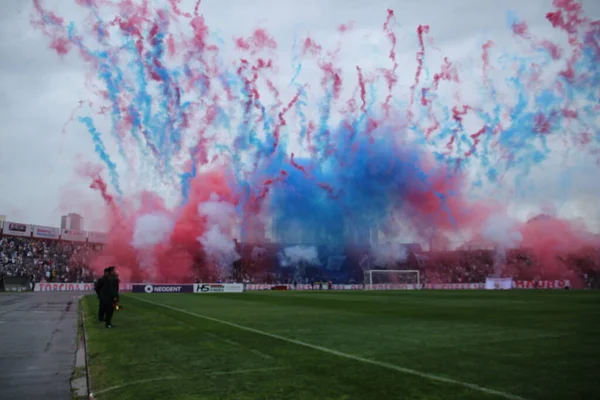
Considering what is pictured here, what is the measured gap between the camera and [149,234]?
196 feet

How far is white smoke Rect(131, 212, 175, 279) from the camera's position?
195 feet

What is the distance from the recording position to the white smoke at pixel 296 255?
79.2 m

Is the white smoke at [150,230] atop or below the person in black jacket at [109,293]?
atop

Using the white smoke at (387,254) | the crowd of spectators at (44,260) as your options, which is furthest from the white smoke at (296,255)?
the crowd of spectators at (44,260)

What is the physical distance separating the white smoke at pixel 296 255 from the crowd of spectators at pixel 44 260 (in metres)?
29.3

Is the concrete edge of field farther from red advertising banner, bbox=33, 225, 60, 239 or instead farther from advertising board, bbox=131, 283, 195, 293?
red advertising banner, bbox=33, 225, 60, 239

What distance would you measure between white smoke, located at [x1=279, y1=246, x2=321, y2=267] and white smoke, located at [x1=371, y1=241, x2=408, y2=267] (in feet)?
34.5

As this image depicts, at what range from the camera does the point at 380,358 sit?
9227mm

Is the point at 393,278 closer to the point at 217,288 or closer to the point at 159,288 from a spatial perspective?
the point at 217,288

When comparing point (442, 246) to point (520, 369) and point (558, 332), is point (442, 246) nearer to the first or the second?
point (558, 332)

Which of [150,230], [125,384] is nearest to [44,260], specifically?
[150,230]

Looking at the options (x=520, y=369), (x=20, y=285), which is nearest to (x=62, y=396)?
(x=520, y=369)

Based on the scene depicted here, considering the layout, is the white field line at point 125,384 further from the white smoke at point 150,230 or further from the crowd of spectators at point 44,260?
the crowd of spectators at point 44,260

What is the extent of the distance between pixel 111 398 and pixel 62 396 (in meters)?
1.12
